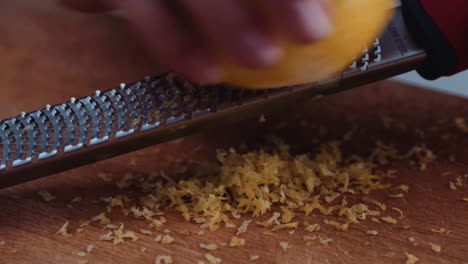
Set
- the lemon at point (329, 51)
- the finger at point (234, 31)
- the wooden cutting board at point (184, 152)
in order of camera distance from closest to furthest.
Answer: the finger at point (234, 31)
the lemon at point (329, 51)
the wooden cutting board at point (184, 152)

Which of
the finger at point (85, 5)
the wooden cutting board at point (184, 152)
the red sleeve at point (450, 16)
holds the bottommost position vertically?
the wooden cutting board at point (184, 152)

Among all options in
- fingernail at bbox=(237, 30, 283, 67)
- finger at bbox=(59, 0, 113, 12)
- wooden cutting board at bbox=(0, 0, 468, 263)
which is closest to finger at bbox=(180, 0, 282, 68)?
fingernail at bbox=(237, 30, 283, 67)

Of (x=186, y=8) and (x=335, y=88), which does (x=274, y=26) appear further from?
(x=335, y=88)

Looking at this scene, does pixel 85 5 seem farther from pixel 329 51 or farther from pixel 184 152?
pixel 184 152

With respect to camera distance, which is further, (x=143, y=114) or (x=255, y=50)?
(x=143, y=114)

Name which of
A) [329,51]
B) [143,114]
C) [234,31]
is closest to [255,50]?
[234,31]

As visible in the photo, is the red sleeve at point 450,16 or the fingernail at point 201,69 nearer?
the fingernail at point 201,69

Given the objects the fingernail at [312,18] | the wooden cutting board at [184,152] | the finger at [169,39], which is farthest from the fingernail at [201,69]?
the wooden cutting board at [184,152]

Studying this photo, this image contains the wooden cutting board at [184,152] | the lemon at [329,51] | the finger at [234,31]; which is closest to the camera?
the finger at [234,31]

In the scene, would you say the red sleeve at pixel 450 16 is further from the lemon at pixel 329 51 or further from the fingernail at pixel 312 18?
the fingernail at pixel 312 18
